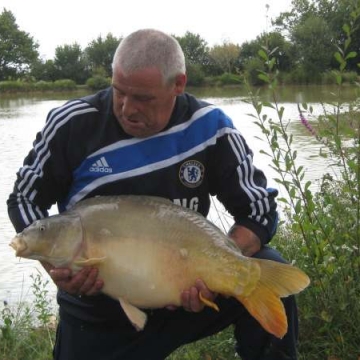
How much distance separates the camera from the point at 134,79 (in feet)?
6.46

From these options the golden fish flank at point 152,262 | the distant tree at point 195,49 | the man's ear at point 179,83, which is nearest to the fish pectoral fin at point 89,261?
the golden fish flank at point 152,262

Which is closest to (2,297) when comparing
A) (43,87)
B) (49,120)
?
(49,120)

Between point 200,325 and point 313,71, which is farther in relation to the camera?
point 313,71

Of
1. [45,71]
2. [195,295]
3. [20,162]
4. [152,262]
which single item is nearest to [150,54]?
[152,262]

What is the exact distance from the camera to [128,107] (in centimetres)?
202

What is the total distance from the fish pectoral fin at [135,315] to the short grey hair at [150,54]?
705 millimetres

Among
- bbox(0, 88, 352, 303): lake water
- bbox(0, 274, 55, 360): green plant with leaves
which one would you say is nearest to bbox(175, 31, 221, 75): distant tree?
bbox(0, 88, 352, 303): lake water

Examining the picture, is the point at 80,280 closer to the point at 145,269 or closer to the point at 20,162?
the point at 145,269

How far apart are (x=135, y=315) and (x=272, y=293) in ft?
1.33

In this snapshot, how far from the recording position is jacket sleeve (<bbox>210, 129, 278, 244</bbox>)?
217 cm

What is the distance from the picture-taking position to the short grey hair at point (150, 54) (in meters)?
1.98

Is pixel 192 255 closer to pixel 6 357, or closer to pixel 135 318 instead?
pixel 135 318

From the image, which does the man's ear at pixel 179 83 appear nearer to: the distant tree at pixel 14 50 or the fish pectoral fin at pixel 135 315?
the fish pectoral fin at pixel 135 315

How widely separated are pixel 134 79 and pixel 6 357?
4.64ft
